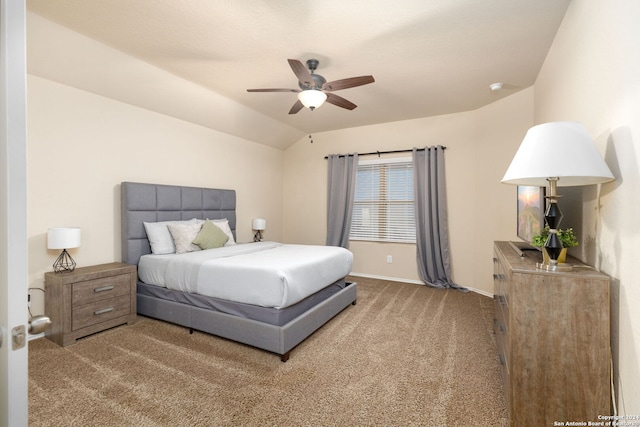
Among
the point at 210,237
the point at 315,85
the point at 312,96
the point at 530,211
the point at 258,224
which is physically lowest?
the point at 210,237

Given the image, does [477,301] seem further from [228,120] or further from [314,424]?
[228,120]

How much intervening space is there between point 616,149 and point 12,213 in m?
2.41

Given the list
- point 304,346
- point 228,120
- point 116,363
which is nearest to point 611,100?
point 304,346

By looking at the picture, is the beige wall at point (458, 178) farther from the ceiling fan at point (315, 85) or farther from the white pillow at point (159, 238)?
the white pillow at point (159, 238)

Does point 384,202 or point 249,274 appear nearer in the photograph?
point 249,274

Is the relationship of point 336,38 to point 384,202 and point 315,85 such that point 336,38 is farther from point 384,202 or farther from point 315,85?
point 384,202

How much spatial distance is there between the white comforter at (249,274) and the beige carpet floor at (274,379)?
0.47 m

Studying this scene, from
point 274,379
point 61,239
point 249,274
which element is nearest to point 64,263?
point 61,239

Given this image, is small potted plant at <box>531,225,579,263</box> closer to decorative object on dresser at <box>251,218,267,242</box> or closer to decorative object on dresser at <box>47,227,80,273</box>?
decorative object on dresser at <box>47,227,80,273</box>

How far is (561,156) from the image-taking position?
4.90 ft

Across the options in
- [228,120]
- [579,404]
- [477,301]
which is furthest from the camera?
[228,120]

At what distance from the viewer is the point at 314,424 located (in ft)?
5.65

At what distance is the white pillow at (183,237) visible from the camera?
3598 millimetres

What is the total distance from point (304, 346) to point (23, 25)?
2.61 metres
